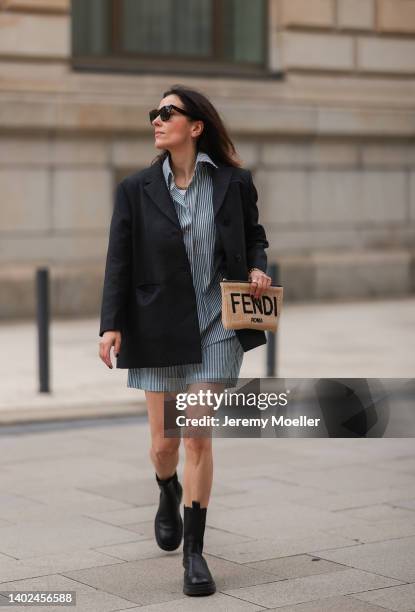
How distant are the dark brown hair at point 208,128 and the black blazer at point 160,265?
6 cm

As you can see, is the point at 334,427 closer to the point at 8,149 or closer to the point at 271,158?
the point at 8,149

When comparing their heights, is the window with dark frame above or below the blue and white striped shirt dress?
above

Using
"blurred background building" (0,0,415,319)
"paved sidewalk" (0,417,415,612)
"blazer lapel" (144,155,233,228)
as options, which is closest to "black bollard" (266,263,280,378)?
"paved sidewalk" (0,417,415,612)

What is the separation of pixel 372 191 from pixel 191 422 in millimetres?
13298

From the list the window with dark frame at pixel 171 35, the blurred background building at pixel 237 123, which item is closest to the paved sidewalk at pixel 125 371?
the blurred background building at pixel 237 123

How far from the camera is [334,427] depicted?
5.74 meters

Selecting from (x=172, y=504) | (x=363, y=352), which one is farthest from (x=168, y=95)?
(x=363, y=352)

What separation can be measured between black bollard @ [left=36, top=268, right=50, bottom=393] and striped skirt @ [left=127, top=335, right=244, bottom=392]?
505 centimetres

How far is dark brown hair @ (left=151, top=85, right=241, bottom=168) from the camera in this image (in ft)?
17.9

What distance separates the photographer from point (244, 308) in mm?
5227

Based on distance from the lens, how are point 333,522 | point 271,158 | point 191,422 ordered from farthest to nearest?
point 271,158 → point 333,522 → point 191,422

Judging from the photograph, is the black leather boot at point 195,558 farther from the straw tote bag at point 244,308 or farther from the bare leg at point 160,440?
the straw tote bag at point 244,308

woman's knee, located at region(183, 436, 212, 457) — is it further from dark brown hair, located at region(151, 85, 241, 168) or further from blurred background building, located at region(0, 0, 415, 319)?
blurred background building, located at region(0, 0, 415, 319)

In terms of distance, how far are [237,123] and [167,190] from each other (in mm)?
11534
